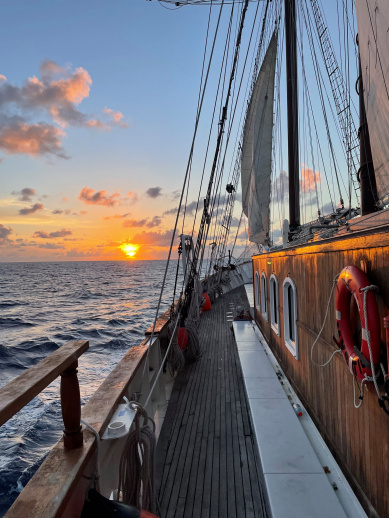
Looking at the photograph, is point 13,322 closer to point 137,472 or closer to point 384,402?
point 137,472

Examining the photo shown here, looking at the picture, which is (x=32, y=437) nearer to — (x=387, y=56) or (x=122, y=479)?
(x=122, y=479)

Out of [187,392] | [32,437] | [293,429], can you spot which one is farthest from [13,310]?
[293,429]

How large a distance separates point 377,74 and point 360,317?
218 centimetres

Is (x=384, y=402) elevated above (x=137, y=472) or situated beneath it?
elevated above

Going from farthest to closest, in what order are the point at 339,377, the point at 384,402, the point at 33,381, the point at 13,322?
the point at 13,322, the point at 339,377, the point at 384,402, the point at 33,381

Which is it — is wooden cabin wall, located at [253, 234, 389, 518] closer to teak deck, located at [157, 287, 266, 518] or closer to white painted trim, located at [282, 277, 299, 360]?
white painted trim, located at [282, 277, 299, 360]

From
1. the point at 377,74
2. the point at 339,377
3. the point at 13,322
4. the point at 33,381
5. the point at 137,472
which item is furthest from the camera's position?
the point at 13,322

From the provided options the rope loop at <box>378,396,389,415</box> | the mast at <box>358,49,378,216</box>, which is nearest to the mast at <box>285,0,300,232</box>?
the mast at <box>358,49,378,216</box>

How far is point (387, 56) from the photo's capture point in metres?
2.88

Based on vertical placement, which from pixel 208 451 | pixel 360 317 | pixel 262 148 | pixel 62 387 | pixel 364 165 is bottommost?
pixel 208 451

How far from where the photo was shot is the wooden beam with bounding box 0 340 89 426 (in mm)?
1245

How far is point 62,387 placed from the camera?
5.96 ft

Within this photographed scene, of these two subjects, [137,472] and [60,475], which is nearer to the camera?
[60,475]

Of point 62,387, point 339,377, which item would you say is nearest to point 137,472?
point 62,387
